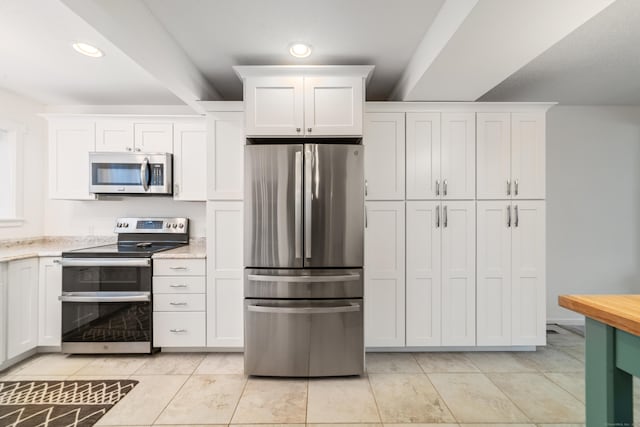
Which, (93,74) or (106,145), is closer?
(93,74)

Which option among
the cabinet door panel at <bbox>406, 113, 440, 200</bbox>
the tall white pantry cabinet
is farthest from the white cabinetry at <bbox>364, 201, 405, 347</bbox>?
the cabinet door panel at <bbox>406, 113, 440, 200</bbox>

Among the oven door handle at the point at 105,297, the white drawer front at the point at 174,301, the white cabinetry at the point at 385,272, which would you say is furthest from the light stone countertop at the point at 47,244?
the white cabinetry at the point at 385,272

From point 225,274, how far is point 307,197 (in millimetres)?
1077

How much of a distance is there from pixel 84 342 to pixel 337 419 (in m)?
2.31

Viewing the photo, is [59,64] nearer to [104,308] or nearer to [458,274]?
[104,308]

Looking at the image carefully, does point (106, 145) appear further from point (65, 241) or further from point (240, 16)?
point (240, 16)

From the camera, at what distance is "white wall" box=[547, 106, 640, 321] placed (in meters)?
3.54

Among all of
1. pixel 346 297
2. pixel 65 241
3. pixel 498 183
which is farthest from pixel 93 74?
pixel 498 183

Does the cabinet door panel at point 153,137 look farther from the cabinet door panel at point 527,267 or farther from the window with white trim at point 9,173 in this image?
the cabinet door panel at point 527,267

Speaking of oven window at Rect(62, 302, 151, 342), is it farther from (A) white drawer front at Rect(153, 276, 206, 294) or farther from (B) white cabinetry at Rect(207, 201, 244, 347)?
(B) white cabinetry at Rect(207, 201, 244, 347)

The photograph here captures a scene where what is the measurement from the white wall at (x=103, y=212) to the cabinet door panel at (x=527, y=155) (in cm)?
317

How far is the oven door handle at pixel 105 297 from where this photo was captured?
8.71ft

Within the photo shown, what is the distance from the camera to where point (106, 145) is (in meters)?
3.11

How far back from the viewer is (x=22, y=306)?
2600 millimetres
